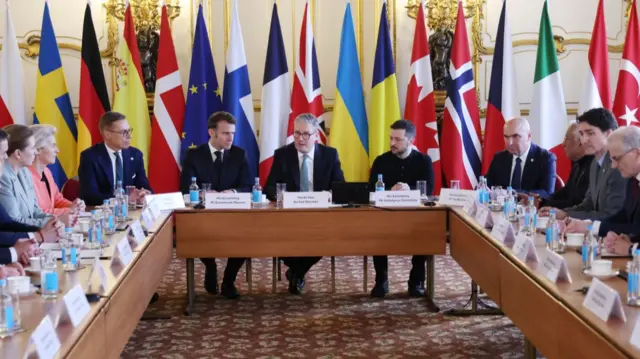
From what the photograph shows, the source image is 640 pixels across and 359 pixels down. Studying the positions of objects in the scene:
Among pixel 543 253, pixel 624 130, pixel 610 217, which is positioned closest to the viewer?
pixel 543 253

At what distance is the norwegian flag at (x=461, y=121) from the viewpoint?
20.6 ft

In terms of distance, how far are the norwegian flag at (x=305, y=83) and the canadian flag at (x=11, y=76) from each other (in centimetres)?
233

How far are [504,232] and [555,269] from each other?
814 mm

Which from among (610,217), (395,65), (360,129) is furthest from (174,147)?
Result: (610,217)

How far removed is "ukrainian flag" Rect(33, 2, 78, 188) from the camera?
618cm

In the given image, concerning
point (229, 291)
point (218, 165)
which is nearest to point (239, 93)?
point (218, 165)

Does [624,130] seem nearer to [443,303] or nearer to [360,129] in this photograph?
[443,303]

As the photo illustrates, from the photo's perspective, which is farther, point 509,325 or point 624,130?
point 509,325

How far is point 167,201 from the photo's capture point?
440 cm

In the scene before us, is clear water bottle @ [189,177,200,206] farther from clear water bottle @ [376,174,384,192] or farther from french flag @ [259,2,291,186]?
french flag @ [259,2,291,186]

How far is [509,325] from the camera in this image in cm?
417

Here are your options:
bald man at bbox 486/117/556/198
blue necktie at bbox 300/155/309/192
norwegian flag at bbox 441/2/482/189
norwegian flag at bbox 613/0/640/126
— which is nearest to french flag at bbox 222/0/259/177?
blue necktie at bbox 300/155/309/192

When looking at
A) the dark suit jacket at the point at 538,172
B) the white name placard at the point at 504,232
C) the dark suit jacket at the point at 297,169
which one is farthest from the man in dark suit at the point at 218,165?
the white name placard at the point at 504,232

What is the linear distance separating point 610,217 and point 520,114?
3118 mm
